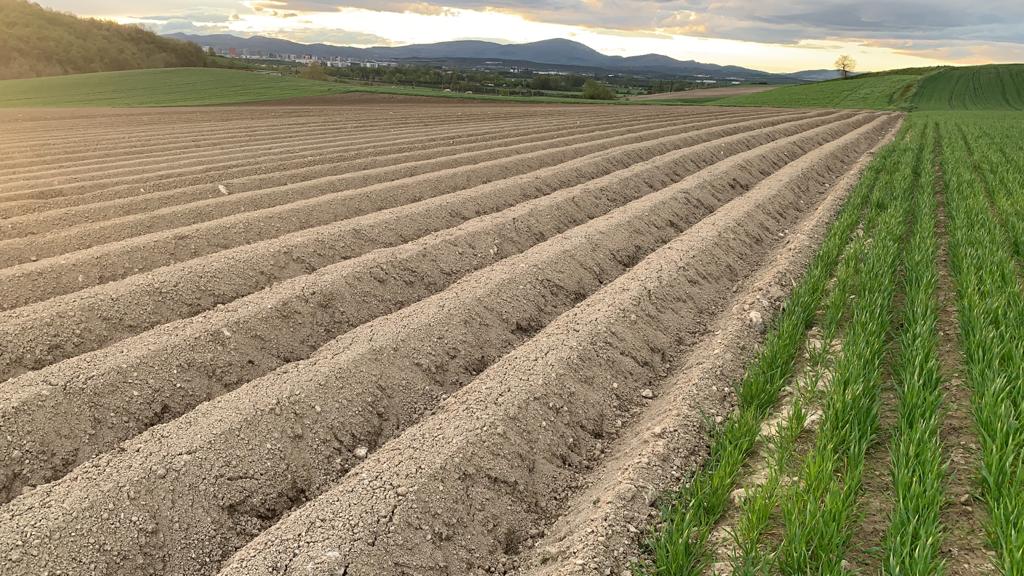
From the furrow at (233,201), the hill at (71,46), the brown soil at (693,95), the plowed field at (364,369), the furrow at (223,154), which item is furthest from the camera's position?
the brown soil at (693,95)

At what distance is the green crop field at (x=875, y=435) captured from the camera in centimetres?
299

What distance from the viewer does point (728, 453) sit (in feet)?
12.2

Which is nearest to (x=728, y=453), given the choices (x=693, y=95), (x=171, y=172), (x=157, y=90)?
(x=171, y=172)

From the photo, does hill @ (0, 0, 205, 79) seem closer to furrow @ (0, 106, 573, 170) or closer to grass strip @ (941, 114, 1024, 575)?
furrow @ (0, 106, 573, 170)

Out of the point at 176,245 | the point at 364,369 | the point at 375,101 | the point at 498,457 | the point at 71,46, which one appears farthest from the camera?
the point at 71,46

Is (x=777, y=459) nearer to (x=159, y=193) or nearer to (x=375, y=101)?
(x=159, y=193)

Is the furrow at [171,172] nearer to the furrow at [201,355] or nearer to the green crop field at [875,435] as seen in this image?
the furrow at [201,355]

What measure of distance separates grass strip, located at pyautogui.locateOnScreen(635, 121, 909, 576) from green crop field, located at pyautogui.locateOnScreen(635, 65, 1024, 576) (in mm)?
13

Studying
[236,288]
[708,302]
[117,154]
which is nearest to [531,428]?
[708,302]

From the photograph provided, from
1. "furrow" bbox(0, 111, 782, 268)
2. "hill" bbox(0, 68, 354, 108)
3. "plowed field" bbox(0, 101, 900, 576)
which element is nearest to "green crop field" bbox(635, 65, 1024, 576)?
"plowed field" bbox(0, 101, 900, 576)

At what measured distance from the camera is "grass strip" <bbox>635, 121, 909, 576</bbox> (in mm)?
3084

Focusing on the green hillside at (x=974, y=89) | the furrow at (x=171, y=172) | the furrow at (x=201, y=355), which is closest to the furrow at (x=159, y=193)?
the furrow at (x=171, y=172)

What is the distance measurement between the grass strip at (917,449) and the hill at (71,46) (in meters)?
81.2

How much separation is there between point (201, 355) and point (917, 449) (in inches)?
203
